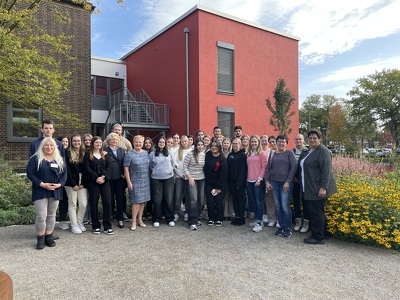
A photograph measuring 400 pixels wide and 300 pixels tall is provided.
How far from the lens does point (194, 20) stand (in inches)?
572

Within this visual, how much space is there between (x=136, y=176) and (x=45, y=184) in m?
1.71

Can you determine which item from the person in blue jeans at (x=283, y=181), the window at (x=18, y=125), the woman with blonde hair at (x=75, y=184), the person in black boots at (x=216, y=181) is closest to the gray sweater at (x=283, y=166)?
the person in blue jeans at (x=283, y=181)

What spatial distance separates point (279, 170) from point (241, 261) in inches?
78.9

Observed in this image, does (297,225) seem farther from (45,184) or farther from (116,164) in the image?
(45,184)

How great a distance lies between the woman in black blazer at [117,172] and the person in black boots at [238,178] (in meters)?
2.24

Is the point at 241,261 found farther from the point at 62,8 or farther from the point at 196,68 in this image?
the point at 62,8

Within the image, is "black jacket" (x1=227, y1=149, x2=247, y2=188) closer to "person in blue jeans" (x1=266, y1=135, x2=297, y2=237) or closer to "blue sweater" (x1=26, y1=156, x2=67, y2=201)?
"person in blue jeans" (x1=266, y1=135, x2=297, y2=237)

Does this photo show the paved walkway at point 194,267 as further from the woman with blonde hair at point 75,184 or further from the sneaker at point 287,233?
the woman with blonde hair at point 75,184

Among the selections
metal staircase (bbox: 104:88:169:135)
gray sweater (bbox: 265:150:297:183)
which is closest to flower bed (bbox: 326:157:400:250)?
gray sweater (bbox: 265:150:297:183)

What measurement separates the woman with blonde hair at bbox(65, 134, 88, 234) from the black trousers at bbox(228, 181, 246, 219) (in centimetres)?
295

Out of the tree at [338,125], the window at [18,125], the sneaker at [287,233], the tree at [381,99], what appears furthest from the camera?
the tree at [338,125]

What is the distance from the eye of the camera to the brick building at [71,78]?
1250 cm

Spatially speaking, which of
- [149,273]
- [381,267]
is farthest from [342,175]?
[149,273]

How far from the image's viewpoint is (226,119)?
15617 mm
